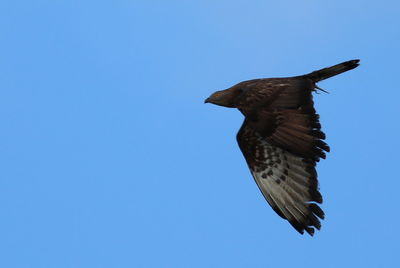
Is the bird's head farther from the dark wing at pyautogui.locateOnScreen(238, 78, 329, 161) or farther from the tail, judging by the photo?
the tail

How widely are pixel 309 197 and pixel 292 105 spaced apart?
1623 mm

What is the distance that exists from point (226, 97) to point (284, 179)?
1.76 m

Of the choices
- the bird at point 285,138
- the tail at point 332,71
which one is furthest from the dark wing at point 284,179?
the tail at point 332,71

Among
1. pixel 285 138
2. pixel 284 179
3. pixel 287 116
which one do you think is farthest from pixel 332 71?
pixel 284 179

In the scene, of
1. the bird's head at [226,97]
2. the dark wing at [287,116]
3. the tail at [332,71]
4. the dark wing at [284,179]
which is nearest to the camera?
the dark wing at [287,116]

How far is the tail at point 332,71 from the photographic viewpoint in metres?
13.9

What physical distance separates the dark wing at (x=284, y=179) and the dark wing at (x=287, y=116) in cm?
58

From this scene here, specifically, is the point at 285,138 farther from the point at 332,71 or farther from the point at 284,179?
the point at 332,71

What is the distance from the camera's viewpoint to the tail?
1394cm

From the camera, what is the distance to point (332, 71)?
1416 cm

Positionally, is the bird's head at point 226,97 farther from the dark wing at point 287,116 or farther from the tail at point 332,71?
the tail at point 332,71

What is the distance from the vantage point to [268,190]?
14.2 m

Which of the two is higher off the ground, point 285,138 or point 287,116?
point 287,116

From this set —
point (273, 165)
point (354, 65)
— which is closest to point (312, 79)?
point (354, 65)
